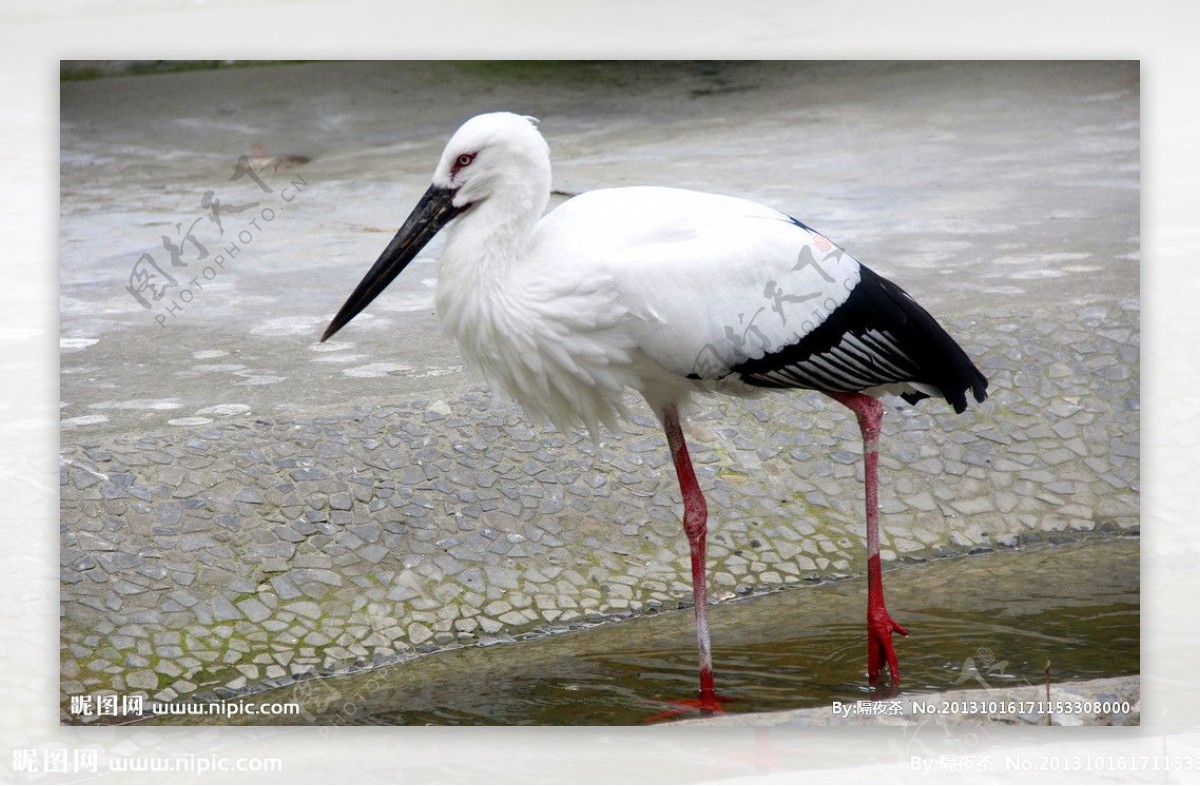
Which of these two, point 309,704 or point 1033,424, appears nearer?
point 309,704

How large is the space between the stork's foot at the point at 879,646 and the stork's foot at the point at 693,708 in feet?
1.07

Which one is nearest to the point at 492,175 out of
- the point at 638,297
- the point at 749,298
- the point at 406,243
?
the point at 406,243

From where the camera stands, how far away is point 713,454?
4.44 m

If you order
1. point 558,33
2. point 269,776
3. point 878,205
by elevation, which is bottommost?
point 269,776

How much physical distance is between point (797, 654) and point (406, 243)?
1246 mm

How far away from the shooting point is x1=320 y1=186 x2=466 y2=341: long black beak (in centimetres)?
364

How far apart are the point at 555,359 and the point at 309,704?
95cm

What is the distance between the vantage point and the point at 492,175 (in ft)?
11.7

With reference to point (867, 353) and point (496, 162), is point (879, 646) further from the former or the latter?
point (496, 162)

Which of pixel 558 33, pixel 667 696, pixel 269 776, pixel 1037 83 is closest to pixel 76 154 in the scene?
pixel 558 33

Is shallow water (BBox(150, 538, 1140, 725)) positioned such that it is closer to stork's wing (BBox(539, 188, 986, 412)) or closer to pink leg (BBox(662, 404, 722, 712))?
pink leg (BBox(662, 404, 722, 712))

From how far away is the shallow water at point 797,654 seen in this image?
388 cm

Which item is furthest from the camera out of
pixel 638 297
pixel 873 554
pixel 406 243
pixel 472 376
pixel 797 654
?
pixel 472 376

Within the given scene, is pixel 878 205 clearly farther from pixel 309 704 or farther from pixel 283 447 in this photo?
pixel 309 704
